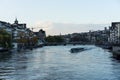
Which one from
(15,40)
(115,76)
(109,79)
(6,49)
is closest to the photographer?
(109,79)

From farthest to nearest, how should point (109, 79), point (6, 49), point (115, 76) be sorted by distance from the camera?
point (6, 49), point (115, 76), point (109, 79)

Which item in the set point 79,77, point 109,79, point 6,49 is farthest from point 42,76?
point 6,49

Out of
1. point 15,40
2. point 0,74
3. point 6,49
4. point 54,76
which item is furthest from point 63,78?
point 15,40

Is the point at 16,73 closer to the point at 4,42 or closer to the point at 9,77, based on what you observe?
the point at 9,77

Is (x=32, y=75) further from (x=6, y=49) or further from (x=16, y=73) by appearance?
(x=6, y=49)

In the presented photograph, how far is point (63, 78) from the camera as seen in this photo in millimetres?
44812

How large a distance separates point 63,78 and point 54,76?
2113 mm

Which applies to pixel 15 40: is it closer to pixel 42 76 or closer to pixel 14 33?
pixel 14 33

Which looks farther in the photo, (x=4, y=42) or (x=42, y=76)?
(x=4, y=42)

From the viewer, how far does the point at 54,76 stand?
153ft

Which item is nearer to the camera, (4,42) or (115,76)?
(115,76)

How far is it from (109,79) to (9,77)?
1139cm

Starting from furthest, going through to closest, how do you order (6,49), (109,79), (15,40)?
(15,40) → (6,49) → (109,79)

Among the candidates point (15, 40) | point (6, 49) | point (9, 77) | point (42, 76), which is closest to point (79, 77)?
point (42, 76)
